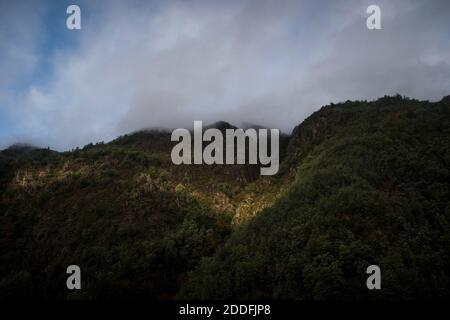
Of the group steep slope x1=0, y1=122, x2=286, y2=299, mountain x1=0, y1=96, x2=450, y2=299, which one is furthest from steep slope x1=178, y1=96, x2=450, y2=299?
steep slope x1=0, y1=122, x2=286, y2=299

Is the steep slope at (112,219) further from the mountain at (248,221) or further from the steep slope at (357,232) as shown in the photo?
the steep slope at (357,232)

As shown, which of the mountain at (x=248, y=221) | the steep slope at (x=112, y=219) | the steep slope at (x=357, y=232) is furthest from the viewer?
the steep slope at (x=112, y=219)

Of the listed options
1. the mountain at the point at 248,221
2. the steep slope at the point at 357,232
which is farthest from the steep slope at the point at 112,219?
the steep slope at the point at 357,232

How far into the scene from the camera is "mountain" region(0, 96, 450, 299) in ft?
99.2

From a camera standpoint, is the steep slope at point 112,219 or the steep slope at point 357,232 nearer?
the steep slope at point 357,232

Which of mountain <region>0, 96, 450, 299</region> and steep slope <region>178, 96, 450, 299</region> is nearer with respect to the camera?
steep slope <region>178, 96, 450, 299</region>

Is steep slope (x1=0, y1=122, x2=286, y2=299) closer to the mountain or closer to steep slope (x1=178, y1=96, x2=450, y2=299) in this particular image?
the mountain

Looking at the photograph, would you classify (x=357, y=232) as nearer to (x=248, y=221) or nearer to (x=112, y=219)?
(x=248, y=221)

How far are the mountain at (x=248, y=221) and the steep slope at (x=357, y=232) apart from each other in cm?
14

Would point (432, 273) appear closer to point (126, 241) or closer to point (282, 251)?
point (282, 251)

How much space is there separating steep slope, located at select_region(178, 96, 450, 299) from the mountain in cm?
14

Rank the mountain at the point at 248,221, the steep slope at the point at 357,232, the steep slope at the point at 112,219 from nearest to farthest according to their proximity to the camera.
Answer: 1. the steep slope at the point at 357,232
2. the mountain at the point at 248,221
3. the steep slope at the point at 112,219

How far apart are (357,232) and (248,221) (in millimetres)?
27617

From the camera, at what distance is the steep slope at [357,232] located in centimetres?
2772
